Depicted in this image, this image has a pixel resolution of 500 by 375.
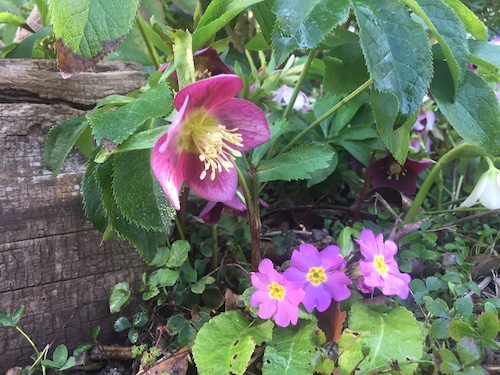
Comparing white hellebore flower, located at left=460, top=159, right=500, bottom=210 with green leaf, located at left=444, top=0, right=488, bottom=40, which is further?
white hellebore flower, located at left=460, top=159, right=500, bottom=210

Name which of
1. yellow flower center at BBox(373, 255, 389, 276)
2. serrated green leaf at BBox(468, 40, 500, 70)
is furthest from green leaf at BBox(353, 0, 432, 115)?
yellow flower center at BBox(373, 255, 389, 276)

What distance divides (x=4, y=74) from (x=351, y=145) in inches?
28.0

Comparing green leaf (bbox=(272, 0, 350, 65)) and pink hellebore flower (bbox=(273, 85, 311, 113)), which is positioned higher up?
green leaf (bbox=(272, 0, 350, 65))

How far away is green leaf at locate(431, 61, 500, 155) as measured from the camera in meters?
0.57

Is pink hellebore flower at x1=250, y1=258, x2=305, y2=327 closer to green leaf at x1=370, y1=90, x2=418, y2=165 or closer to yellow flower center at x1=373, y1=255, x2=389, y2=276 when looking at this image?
yellow flower center at x1=373, y1=255, x2=389, y2=276

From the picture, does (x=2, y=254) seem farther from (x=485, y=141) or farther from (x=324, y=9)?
(x=485, y=141)

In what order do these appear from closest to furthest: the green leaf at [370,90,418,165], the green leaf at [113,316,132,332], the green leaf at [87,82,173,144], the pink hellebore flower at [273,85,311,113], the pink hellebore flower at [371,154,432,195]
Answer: the green leaf at [87,82,173,144] < the green leaf at [370,90,418,165] < the green leaf at [113,316,132,332] < the pink hellebore flower at [371,154,432,195] < the pink hellebore flower at [273,85,311,113]

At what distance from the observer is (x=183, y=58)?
0.51 m

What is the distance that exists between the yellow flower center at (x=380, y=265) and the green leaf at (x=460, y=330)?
0.11 meters

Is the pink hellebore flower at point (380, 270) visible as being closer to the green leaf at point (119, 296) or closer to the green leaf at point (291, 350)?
the green leaf at point (291, 350)

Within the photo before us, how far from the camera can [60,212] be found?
0.68 metres

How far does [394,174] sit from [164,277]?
0.57 m

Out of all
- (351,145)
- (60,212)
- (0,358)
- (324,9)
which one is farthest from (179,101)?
(351,145)

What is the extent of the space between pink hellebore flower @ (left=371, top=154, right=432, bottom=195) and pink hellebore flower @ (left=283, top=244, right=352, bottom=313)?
40cm
